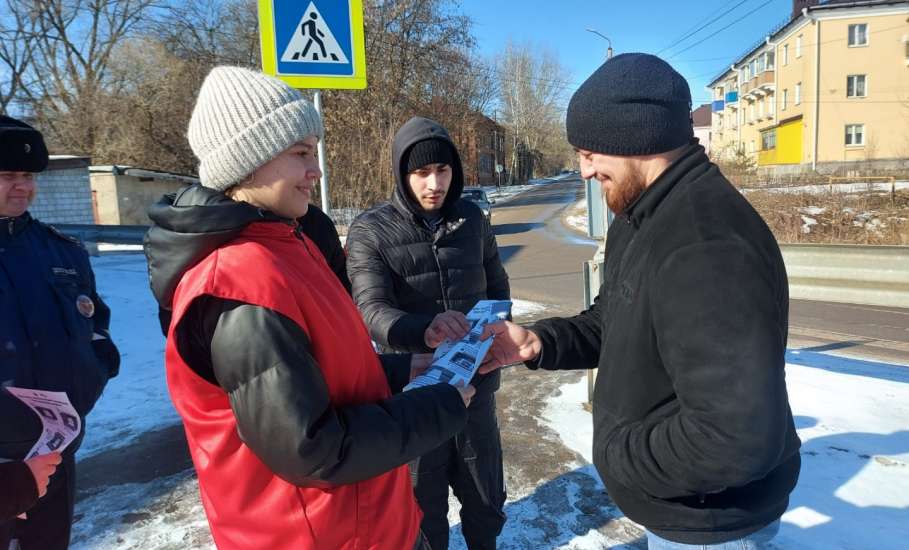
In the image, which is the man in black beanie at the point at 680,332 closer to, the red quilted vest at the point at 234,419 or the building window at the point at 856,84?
the red quilted vest at the point at 234,419

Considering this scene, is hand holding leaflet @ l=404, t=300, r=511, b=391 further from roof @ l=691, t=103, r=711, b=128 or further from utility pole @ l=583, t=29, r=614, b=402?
roof @ l=691, t=103, r=711, b=128

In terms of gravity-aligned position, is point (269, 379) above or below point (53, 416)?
above

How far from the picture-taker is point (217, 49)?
31641mm

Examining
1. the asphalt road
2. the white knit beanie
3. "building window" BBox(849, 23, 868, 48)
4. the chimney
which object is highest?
the chimney

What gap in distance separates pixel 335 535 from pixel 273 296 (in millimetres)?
624

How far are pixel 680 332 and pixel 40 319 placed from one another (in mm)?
2446

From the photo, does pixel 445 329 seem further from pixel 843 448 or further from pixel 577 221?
pixel 577 221

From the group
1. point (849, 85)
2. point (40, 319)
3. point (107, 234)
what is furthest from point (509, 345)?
point (849, 85)

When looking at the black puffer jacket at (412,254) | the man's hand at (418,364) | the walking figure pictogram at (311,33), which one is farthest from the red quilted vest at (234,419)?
the walking figure pictogram at (311,33)

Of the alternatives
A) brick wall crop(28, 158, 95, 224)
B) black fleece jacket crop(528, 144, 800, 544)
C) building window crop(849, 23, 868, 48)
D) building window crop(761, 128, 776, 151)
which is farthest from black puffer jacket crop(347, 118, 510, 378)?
building window crop(761, 128, 776, 151)

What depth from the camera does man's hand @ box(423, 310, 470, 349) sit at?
7.00ft

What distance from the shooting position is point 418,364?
1928 millimetres

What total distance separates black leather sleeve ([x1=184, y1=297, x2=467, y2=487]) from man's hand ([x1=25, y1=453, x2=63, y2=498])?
98 centimetres

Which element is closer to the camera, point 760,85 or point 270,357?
point 270,357
